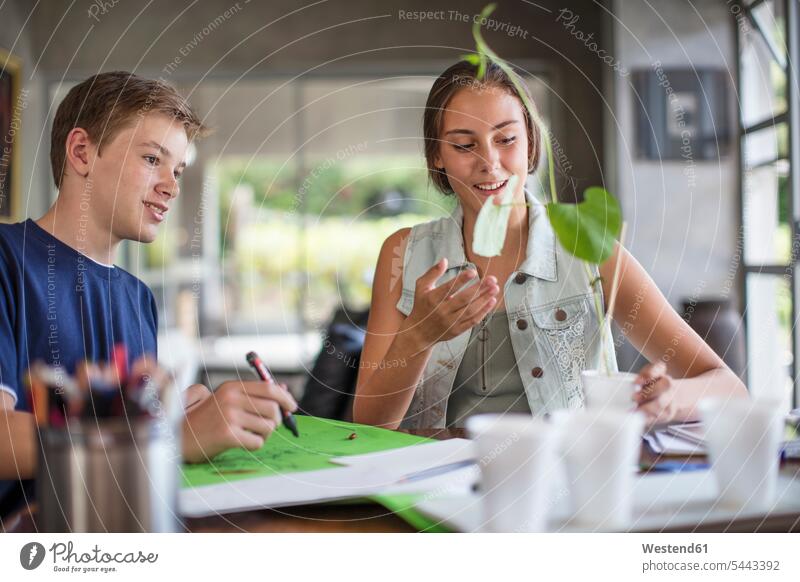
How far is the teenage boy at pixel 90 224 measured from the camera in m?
0.70

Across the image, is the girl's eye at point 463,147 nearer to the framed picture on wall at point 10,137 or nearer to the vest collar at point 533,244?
the vest collar at point 533,244

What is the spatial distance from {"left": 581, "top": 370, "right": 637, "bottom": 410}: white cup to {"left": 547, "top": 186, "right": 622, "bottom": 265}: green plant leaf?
0.10m

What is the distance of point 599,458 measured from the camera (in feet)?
1.53

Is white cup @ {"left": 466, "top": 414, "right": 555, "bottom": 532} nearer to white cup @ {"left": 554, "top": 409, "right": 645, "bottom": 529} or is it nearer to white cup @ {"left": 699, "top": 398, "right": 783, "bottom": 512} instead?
white cup @ {"left": 554, "top": 409, "right": 645, "bottom": 529}

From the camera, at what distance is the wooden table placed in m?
0.50

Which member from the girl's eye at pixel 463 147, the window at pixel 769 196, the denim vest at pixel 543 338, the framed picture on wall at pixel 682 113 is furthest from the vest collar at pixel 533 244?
the framed picture on wall at pixel 682 113

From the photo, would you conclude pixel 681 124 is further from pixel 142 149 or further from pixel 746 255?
pixel 142 149

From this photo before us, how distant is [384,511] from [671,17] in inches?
81.1

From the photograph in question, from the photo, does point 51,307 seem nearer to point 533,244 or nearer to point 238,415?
point 238,415

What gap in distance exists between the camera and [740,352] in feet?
6.13

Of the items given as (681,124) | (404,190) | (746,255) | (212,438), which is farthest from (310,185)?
(212,438)

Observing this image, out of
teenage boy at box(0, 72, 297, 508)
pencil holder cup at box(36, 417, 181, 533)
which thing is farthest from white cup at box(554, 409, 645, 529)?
teenage boy at box(0, 72, 297, 508)

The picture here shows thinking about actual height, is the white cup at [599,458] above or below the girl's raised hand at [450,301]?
below

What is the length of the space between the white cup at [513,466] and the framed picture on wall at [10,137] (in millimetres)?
592
